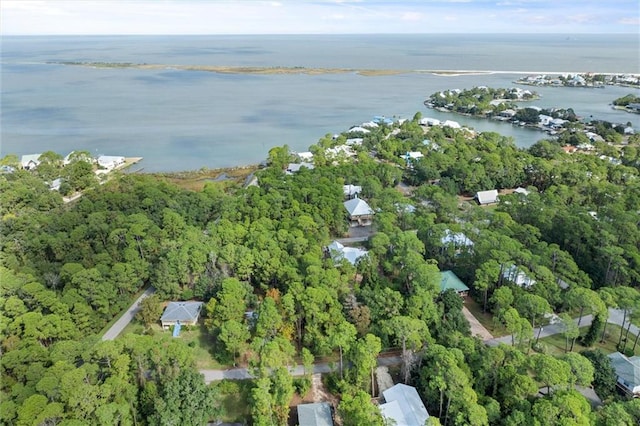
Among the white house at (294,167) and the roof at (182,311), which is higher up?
the white house at (294,167)

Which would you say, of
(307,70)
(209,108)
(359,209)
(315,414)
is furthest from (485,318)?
(307,70)

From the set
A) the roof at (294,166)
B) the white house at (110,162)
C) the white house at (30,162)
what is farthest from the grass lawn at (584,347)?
the white house at (30,162)

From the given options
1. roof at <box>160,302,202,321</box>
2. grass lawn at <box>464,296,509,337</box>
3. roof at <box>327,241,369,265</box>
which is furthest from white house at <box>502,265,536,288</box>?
roof at <box>160,302,202,321</box>

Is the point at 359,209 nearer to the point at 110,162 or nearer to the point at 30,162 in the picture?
the point at 110,162

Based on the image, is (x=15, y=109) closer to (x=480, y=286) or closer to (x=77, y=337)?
(x=77, y=337)

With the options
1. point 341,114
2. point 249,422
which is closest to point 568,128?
point 341,114

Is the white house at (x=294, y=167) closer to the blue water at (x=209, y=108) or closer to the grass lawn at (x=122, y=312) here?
the blue water at (x=209, y=108)

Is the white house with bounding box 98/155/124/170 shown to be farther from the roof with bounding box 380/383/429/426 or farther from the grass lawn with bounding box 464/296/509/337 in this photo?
the roof with bounding box 380/383/429/426
